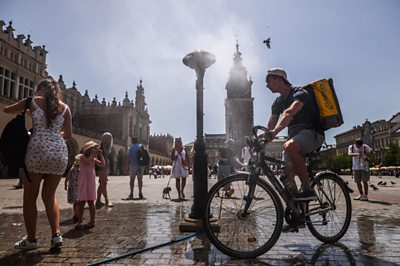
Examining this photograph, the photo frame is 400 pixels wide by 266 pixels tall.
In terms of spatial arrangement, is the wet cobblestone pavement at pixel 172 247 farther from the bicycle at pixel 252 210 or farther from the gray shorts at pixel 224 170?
the gray shorts at pixel 224 170

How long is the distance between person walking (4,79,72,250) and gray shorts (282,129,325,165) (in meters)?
2.55

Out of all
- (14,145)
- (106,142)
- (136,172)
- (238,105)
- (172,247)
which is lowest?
(172,247)

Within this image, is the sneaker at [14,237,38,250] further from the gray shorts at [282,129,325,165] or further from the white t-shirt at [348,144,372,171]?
the white t-shirt at [348,144,372,171]

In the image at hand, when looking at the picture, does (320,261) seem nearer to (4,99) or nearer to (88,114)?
(4,99)

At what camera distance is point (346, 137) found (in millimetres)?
120750

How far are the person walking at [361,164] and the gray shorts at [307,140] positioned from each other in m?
6.19

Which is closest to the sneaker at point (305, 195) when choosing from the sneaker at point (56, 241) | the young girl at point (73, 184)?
the sneaker at point (56, 241)

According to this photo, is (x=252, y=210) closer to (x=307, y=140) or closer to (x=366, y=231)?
(x=307, y=140)

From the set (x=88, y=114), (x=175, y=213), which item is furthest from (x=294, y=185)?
(x=88, y=114)

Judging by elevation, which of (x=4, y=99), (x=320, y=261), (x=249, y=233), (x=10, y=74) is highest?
(x=10, y=74)

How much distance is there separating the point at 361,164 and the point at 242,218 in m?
7.13

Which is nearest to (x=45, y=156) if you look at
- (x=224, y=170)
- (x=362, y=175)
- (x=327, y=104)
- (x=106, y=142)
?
(x=327, y=104)

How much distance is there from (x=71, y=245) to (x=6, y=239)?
954mm

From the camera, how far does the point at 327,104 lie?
3500 millimetres
